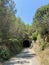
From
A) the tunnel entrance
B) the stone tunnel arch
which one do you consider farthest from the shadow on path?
the tunnel entrance

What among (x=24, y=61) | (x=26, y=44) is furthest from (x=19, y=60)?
(x=26, y=44)

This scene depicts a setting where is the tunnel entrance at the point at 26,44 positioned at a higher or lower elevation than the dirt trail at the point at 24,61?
higher

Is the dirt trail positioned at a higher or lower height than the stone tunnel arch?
lower

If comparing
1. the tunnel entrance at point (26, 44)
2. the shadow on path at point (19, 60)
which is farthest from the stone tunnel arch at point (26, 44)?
the shadow on path at point (19, 60)

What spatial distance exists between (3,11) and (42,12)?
55.5 feet

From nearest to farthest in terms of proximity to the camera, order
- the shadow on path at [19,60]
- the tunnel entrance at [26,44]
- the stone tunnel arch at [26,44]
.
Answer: the shadow on path at [19,60] < the stone tunnel arch at [26,44] < the tunnel entrance at [26,44]

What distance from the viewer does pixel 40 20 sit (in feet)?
119

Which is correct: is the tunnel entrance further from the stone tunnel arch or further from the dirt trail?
the dirt trail

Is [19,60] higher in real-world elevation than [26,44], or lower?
lower

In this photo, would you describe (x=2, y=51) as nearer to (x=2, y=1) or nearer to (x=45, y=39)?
(x=2, y=1)

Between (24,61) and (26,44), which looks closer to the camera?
(24,61)

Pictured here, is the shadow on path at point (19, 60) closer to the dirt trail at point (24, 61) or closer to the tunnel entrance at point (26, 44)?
the dirt trail at point (24, 61)

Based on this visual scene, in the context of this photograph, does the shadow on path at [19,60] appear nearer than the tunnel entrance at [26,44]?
Yes

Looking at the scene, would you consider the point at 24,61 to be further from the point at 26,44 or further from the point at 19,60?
the point at 26,44
